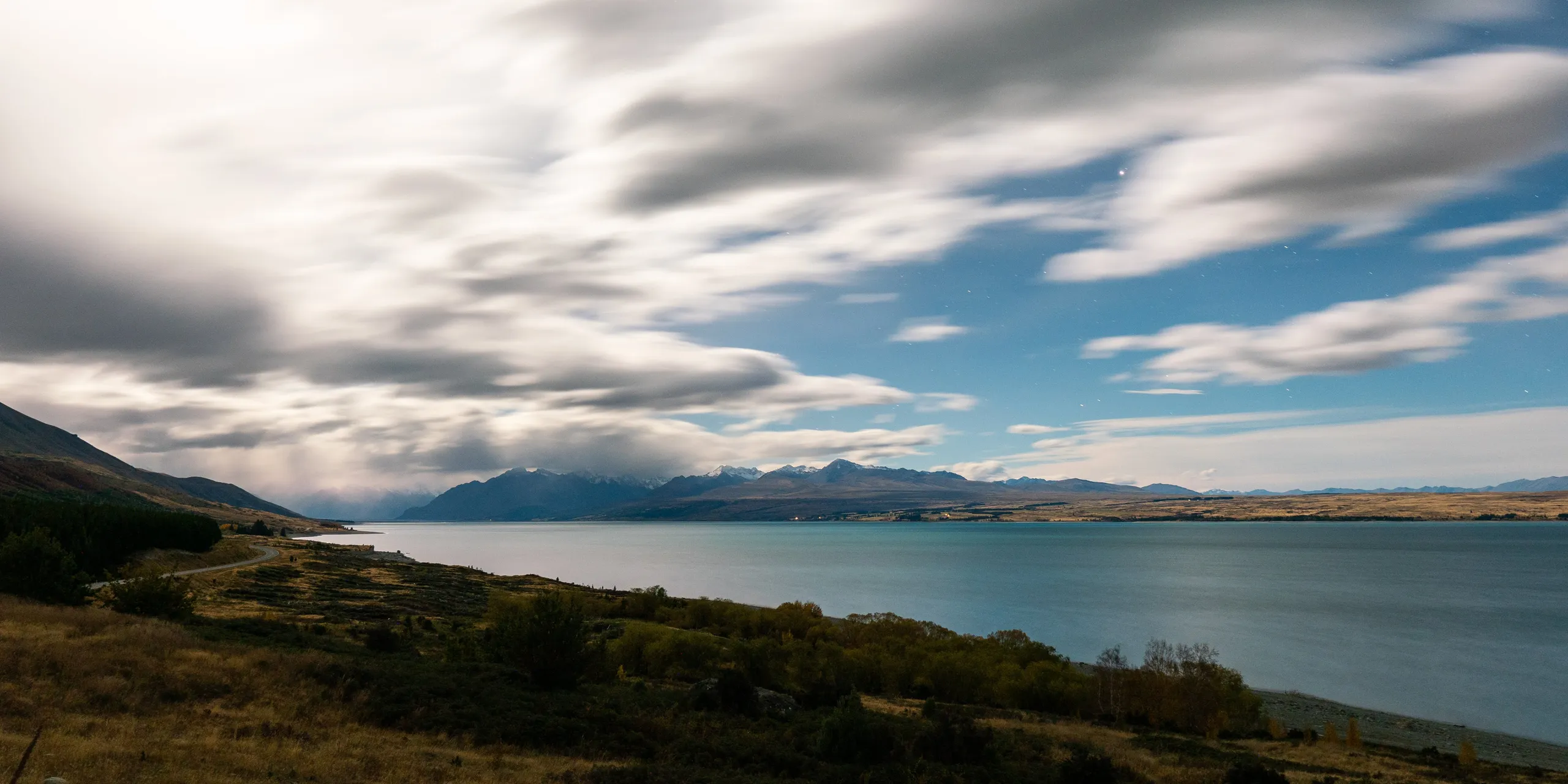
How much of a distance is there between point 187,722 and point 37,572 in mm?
29792

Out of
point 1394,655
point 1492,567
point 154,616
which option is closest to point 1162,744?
point 154,616

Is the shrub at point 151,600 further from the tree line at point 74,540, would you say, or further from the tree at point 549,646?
the tree at point 549,646

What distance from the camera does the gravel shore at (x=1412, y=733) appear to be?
55781 millimetres

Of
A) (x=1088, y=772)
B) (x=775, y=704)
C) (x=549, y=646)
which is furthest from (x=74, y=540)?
(x=1088, y=772)

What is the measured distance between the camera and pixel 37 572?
44.1 m

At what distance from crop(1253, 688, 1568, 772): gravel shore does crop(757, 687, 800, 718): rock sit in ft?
142

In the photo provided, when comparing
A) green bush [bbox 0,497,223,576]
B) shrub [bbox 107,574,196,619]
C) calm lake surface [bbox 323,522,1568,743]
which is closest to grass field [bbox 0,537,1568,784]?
shrub [bbox 107,574,196,619]

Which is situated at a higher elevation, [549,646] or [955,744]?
[549,646]

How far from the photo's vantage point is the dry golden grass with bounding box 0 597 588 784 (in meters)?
20.4

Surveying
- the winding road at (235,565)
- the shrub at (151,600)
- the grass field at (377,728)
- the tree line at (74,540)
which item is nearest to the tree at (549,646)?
the grass field at (377,728)

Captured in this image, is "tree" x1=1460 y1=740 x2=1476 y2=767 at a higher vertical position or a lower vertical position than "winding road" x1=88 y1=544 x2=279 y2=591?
lower

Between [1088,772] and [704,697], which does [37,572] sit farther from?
[1088,772]

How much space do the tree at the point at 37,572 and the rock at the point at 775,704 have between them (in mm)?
37264

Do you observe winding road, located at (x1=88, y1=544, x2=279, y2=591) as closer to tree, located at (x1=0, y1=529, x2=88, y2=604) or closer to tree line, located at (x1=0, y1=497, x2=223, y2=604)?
tree line, located at (x1=0, y1=497, x2=223, y2=604)
